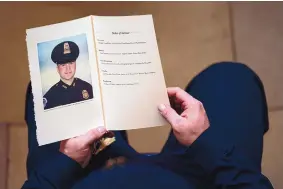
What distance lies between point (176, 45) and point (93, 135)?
697mm

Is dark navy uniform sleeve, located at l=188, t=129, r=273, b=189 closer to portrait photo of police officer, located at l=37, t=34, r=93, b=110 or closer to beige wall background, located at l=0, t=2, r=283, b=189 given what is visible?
portrait photo of police officer, located at l=37, t=34, r=93, b=110

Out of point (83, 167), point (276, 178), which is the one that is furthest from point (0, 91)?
point (276, 178)

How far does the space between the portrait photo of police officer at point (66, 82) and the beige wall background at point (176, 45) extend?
0.55 metres

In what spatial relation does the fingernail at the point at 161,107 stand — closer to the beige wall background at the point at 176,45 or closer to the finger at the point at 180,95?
the finger at the point at 180,95

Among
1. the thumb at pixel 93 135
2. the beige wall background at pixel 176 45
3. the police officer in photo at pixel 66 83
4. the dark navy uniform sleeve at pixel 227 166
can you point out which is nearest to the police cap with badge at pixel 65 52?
the police officer in photo at pixel 66 83

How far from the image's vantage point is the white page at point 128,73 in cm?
73

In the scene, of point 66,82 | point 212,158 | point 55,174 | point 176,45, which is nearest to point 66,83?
point 66,82

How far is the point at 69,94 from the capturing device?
72 centimetres

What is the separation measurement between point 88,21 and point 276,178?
669 millimetres

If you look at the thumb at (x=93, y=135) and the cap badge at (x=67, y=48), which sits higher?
the cap badge at (x=67, y=48)

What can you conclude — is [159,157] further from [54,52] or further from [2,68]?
[2,68]

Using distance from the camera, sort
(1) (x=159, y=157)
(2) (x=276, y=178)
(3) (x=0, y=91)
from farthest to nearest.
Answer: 1. (3) (x=0, y=91)
2. (2) (x=276, y=178)
3. (1) (x=159, y=157)

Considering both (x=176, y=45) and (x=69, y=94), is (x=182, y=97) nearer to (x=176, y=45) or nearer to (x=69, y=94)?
(x=69, y=94)

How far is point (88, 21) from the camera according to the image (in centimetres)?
73
